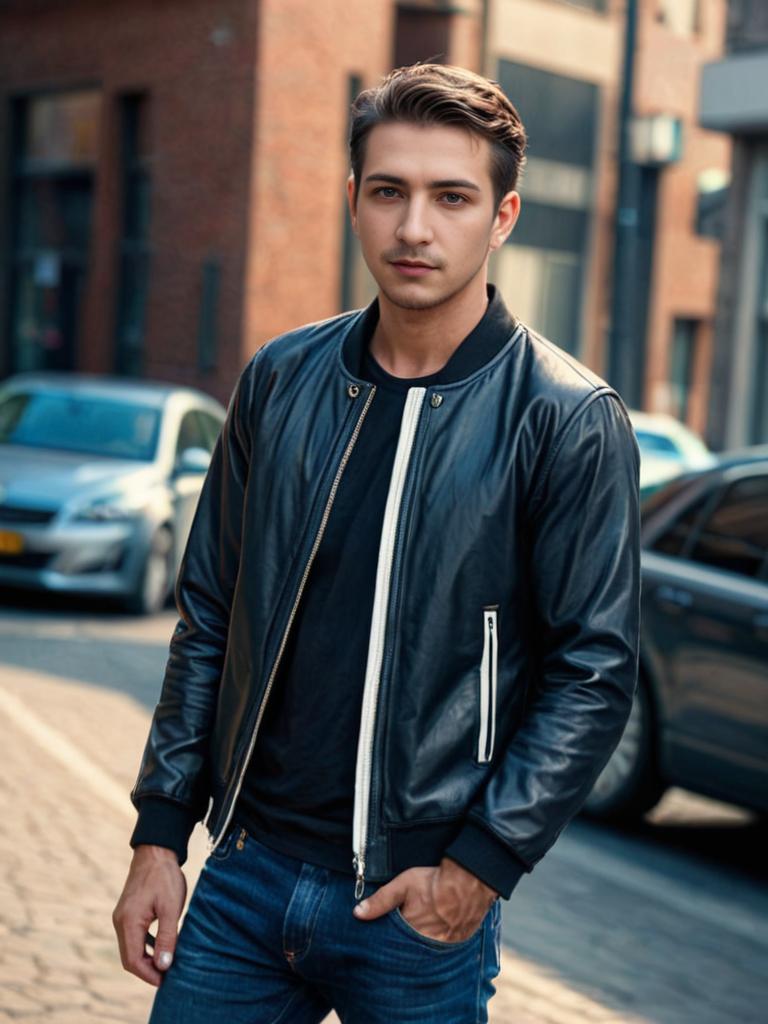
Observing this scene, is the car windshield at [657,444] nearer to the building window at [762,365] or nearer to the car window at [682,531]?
the building window at [762,365]

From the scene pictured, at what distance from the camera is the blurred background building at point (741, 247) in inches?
701

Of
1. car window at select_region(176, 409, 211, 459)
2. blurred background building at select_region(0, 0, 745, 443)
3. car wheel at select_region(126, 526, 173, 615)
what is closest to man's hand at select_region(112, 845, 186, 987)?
car wheel at select_region(126, 526, 173, 615)

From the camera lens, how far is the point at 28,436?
1349 cm

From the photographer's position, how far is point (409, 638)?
8.16 feet

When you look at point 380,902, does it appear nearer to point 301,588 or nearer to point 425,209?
point 301,588

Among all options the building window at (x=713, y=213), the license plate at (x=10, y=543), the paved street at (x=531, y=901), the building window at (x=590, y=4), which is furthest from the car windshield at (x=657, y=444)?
the building window at (x=590, y=4)

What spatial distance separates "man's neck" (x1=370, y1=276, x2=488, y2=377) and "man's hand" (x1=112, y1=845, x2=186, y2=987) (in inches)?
29.6

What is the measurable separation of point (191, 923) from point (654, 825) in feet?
17.8

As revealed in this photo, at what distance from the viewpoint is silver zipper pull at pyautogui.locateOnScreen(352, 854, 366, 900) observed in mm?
2488

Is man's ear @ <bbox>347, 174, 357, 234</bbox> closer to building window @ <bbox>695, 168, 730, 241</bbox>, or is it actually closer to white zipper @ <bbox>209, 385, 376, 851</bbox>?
white zipper @ <bbox>209, 385, 376, 851</bbox>

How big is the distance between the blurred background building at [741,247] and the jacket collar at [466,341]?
51.1 ft

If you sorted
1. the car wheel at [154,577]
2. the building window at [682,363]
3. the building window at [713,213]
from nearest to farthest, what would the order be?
the car wheel at [154,577], the building window at [713,213], the building window at [682,363]

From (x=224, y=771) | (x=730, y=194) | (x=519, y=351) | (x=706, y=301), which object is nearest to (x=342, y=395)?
(x=519, y=351)

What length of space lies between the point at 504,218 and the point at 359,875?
3.00ft
